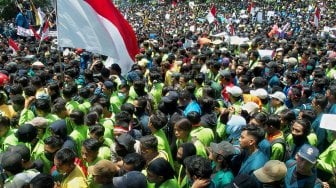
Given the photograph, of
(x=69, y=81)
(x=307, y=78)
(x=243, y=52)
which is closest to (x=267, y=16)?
(x=243, y=52)

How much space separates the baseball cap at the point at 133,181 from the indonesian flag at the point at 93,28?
332 cm

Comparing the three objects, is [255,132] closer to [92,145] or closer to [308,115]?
[308,115]

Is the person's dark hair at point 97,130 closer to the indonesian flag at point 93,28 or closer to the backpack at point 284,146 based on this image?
the backpack at point 284,146

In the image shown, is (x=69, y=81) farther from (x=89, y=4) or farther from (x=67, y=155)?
(x=67, y=155)

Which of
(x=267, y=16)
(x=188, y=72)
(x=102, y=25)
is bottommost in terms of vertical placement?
(x=267, y=16)

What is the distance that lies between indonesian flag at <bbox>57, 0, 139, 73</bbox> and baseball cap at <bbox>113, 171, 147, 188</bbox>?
3.32 metres

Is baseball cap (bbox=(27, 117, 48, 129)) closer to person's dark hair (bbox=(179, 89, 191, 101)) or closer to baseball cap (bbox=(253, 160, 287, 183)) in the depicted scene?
person's dark hair (bbox=(179, 89, 191, 101))

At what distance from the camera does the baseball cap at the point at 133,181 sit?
368 centimetres

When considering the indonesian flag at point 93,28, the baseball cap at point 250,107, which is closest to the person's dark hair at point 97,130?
the indonesian flag at point 93,28

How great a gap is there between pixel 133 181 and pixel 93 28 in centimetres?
365

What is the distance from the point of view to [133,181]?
3.69 m

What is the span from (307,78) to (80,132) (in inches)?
206

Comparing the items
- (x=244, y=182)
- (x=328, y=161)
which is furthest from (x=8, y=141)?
(x=328, y=161)

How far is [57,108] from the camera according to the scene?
5.91m
